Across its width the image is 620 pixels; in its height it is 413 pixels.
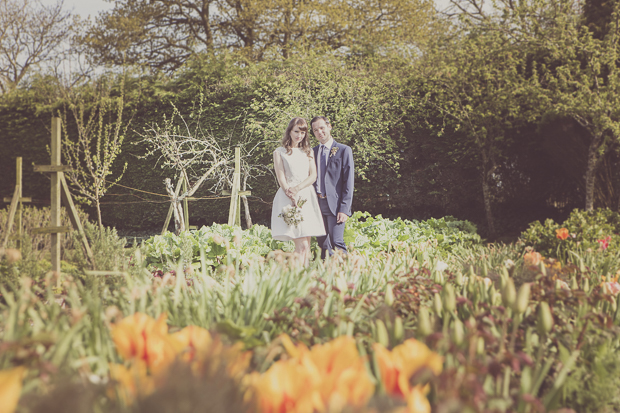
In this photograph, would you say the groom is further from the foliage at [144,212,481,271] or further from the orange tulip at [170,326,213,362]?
the orange tulip at [170,326,213,362]

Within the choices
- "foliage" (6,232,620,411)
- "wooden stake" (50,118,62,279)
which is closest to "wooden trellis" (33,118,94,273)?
"wooden stake" (50,118,62,279)

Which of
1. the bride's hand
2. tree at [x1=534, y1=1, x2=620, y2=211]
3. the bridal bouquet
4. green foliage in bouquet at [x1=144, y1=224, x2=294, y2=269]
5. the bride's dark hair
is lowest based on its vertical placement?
green foliage in bouquet at [x1=144, y1=224, x2=294, y2=269]

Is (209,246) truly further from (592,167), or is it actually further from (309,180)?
(592,167)

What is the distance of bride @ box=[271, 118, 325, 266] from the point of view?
412cm

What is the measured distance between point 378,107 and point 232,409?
8396mm

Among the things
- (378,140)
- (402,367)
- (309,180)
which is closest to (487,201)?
(378,140)

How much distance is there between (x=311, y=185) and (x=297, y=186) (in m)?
0.23

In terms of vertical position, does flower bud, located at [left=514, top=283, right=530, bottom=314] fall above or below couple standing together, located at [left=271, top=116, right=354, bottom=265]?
below

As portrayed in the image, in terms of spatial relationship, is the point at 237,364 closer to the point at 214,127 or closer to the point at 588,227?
the point at 588,227

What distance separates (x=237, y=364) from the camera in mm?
969

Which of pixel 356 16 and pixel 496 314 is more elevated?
pixel 356 16

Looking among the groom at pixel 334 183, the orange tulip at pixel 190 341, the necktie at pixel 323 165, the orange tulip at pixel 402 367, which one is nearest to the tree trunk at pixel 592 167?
the groom at pixel 334 183

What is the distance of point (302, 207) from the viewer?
4148mm

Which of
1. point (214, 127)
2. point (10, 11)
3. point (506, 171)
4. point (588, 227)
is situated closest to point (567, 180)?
point (506, 171)
